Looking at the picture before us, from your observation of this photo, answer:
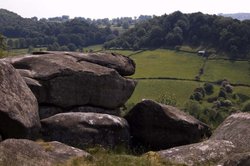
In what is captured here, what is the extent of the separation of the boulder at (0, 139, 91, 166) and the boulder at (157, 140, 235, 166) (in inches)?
188

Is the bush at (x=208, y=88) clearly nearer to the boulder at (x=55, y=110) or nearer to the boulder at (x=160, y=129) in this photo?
the boulder at (x=55, y=110)

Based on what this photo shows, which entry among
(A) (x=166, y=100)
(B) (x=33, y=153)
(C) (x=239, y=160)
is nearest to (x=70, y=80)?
(B) (x=33, y=153)

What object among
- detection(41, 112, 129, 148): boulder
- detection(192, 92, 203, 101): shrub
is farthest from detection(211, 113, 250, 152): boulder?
detection(192, 92, 203, 101): shrub

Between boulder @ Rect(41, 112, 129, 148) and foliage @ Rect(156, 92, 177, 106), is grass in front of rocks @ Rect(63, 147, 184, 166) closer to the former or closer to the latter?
boulder @ Rect(41, 112, 129, 148)

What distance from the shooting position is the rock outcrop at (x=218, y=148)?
2228 centimetres

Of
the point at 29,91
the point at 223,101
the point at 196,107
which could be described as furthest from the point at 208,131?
the point at 223,101

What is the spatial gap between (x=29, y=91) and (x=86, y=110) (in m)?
5.81

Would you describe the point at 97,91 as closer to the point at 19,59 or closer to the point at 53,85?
the point at 53,85

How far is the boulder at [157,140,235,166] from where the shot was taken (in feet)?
72.6

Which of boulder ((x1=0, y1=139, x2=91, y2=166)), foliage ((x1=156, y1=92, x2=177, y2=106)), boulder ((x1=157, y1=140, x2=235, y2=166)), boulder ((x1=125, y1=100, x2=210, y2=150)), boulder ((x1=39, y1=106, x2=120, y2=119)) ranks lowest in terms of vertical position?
foliage ((x1=156, y1=92, x2=177, y2=106))

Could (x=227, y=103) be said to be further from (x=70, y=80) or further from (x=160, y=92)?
(x=70, y=80)

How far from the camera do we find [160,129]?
29.5 meters

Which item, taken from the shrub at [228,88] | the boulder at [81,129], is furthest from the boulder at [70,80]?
the shrub at [228,88]

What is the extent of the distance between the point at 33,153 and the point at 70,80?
10.9m
